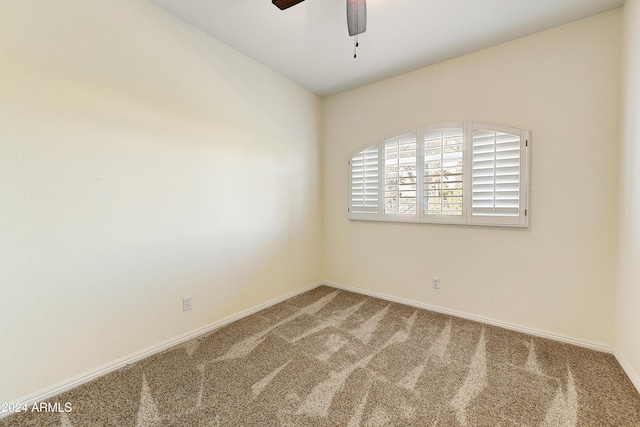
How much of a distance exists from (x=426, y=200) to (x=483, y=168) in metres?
0.59

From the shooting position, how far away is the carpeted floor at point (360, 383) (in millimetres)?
1391

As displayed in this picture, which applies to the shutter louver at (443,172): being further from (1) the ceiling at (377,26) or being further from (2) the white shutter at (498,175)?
(1) the ceiling at (377,26)

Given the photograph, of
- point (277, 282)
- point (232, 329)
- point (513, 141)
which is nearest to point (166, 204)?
point (232, 329)

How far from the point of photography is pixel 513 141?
229 cm

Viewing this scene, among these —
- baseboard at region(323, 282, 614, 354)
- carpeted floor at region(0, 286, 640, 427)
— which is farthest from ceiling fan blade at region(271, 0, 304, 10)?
baseboard at region(323, 282, 614, 354)

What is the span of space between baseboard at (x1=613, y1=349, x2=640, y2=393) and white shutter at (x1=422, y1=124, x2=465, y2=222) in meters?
1.41

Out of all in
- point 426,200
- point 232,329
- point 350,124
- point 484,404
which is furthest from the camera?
point 350,124

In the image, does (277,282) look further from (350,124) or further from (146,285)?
(350,124)

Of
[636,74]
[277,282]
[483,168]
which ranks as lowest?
[277,282]

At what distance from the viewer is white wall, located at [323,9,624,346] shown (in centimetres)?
199

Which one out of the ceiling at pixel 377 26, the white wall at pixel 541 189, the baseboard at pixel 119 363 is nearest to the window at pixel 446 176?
the white wall at pixel 541 189

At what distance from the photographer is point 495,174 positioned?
237cm

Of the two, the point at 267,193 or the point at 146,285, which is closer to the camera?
the point at 146,285

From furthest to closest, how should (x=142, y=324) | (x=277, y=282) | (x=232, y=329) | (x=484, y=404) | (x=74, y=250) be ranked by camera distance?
(x=277, y=282), (x=232, y=329), (x=142, y=324), (x=74, y=250), (x=484, y=404)
